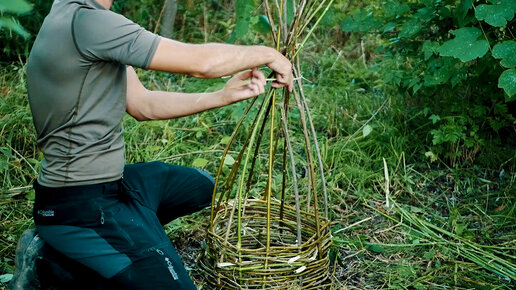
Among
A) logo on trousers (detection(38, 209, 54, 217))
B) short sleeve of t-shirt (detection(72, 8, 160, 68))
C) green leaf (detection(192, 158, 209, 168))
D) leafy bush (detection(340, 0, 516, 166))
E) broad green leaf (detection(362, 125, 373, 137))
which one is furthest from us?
broad green leaf (detection(362, 125, 373, 137))

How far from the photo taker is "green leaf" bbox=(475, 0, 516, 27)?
8.30 ft

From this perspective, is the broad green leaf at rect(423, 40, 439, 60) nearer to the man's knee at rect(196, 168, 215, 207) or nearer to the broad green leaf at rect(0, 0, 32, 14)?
the man's knee at rect(196, 168, 215, 207)

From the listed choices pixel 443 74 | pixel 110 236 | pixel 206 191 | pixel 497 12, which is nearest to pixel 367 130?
pixel 443 74

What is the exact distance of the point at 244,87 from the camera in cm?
211

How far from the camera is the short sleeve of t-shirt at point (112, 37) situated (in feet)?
5.96

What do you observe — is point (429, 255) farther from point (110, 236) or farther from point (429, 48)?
point (110, 236)

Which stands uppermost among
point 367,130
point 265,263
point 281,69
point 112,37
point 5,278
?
point 112,37

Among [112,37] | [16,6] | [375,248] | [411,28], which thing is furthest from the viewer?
[411,28]

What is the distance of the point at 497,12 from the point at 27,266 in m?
2.10

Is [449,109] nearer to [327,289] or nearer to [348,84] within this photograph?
[348,84]

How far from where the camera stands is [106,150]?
6.64 feet

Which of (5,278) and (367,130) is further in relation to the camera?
(367,130)

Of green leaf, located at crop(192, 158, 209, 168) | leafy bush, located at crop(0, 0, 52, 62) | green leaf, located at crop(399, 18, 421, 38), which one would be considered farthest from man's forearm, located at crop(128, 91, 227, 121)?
leafy bush, located at crop(0, 0, 52, 62)

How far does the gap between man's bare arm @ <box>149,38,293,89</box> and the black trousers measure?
475mm
